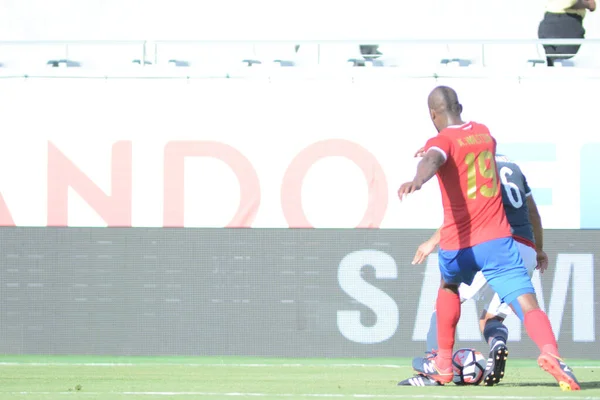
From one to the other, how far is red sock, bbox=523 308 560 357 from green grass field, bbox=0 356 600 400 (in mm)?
278

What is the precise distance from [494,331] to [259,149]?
232 inches

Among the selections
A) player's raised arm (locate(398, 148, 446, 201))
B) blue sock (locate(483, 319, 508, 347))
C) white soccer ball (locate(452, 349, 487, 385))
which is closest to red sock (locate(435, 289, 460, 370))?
white soccer ball (locate(452, 349, 487, 385))

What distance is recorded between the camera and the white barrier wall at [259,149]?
13.5 metres

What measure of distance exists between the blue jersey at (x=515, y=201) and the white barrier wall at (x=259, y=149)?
4.96 metres

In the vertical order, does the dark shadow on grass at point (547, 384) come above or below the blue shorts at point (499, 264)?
below

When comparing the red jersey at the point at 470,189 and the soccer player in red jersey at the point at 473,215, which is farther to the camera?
the red jersey at the point at 470,189

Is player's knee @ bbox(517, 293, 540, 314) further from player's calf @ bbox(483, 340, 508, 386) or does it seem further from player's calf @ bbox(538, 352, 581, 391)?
player's calf @ bbox(483, 340, 508, 386)

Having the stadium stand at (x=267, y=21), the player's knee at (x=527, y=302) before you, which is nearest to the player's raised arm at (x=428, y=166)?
the player's knee at (x=527, y=302)

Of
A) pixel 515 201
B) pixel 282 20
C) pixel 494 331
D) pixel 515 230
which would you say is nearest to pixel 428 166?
pixel 515 201

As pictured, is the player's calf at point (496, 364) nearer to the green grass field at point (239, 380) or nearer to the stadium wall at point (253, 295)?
the green grass field at point (239, 380)

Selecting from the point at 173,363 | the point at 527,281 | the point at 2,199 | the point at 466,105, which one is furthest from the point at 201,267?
the point at 527,281

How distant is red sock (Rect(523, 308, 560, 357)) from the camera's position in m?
6.98

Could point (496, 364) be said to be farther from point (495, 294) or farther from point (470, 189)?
point (470, 189)

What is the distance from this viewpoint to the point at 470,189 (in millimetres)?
7402
